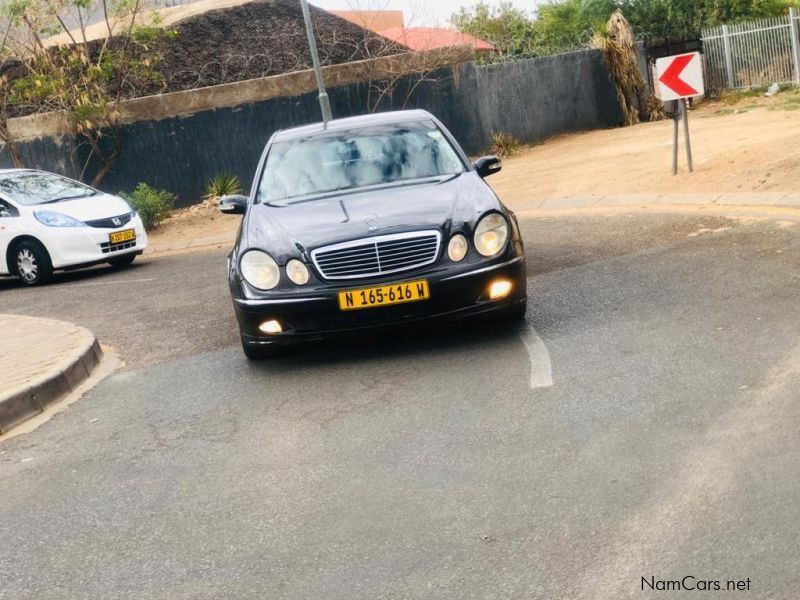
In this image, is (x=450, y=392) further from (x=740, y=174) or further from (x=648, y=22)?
(x=648, y=22)

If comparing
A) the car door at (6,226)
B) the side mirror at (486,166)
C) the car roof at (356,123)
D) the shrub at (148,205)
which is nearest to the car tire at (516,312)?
the side mirror at (486,166)

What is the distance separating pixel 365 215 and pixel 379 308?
74 centimetres

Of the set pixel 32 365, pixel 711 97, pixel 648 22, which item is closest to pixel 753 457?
pixel 32 365

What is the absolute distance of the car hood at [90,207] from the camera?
15.7 metres

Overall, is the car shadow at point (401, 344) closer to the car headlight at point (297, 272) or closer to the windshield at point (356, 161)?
the car headlight at point (297, 272)

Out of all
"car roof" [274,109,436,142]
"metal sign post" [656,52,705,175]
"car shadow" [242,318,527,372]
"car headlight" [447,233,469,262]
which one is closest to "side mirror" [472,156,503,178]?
"car roof" [274,109,436,142]

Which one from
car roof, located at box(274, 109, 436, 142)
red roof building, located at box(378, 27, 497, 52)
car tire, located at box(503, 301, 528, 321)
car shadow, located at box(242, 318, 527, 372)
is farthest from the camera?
red roof building, located at box(378, 27, 497, 52)

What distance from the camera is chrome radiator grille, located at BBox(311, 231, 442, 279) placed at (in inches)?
293

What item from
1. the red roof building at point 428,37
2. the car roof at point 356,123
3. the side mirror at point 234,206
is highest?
the red roof building at point 428,37

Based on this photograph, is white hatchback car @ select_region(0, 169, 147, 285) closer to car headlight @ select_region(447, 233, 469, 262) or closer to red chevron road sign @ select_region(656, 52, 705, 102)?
red chevron road sign @ select_region(656, 52, 705, 102)

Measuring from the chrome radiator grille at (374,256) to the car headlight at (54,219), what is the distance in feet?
29.3

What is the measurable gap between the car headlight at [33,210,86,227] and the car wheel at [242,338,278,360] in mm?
8228

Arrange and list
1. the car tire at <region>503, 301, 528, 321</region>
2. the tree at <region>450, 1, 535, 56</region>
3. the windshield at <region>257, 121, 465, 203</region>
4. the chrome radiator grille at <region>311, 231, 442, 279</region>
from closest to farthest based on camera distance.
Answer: the chrome radiator grille at <region>311, 231, 442, 279</region>, the car tire at <region>503, 301, 528, 321</region>, the windshield at <region>257, 121, 465, 203</region>, the tree at <region>450, 1, 535, 56</region>

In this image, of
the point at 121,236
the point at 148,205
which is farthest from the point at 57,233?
the point at 148,205
